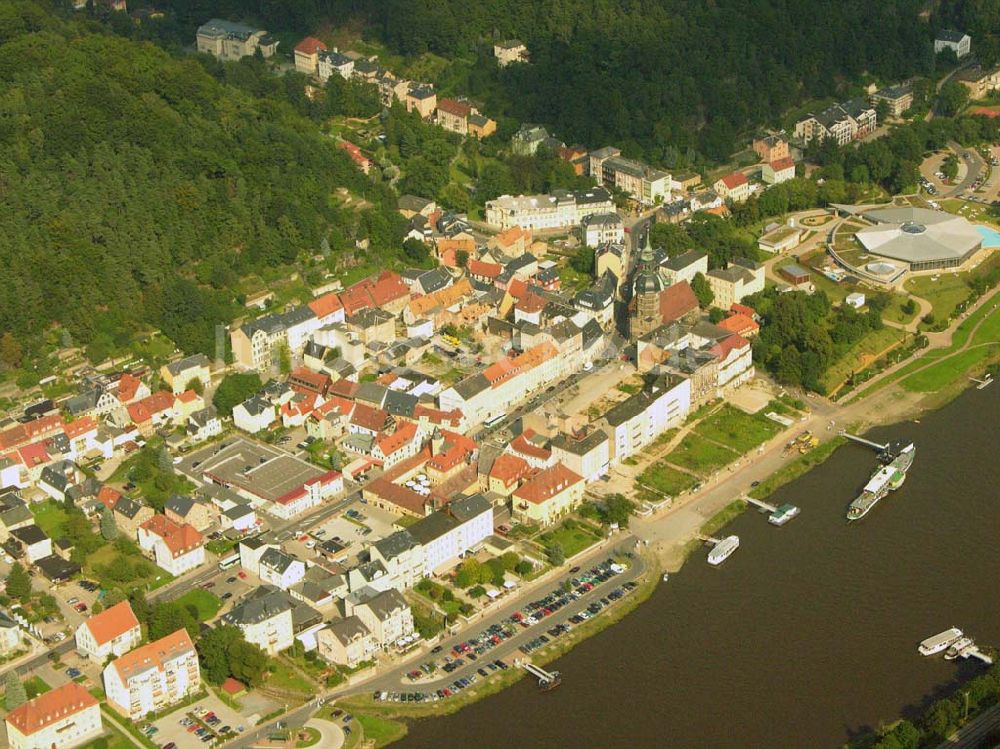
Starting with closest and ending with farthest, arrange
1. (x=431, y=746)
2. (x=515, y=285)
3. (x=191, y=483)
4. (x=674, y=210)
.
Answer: (x=431, y=746), (x=191, y=483), (x=515, y=285), (x=674, y=210)

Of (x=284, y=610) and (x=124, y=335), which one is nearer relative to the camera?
(x=284, y=610)

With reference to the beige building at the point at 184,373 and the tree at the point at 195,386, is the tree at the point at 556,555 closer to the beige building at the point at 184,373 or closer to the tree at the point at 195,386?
the tree at the point at 195,386

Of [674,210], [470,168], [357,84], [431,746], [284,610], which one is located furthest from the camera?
[357,84]

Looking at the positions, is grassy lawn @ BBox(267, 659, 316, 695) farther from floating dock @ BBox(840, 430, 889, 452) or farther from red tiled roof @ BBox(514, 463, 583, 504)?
floating dock @ BBox(840, 430, 889, 452)

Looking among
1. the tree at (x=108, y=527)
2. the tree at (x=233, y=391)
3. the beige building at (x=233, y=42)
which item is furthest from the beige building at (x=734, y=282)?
the beige building at (x=233, y=42)

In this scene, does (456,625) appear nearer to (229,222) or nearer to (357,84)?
(229,222)

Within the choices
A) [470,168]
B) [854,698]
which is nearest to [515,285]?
[470,168]
